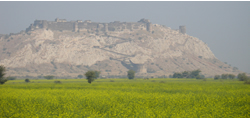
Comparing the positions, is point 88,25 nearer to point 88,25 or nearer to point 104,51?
point 88,25

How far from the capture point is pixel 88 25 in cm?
17125

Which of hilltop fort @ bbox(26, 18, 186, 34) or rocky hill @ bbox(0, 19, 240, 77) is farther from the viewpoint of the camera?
hilltop fort @ bbox(26, 18, 186, 34)

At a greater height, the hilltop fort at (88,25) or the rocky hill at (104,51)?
the hilltop fort at (88,25)

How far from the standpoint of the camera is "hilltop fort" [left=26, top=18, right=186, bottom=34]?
162375mm

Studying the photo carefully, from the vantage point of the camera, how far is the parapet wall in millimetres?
162375

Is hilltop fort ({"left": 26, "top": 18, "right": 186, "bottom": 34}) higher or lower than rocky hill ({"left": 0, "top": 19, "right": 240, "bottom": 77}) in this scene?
higher

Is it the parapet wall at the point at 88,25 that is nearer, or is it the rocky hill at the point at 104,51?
the rocky hill at the point at 104,51

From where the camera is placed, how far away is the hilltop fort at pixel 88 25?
16238cm

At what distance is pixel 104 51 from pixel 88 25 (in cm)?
2774

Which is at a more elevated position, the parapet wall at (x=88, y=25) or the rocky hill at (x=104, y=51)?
the parapet wall at (x=88, y=25)

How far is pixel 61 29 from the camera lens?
16338 centimetres

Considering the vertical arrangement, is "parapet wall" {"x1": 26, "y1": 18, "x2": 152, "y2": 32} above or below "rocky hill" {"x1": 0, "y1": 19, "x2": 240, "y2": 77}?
above

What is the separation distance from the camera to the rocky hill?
440ft

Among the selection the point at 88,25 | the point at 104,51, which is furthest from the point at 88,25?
the point at 104,51
